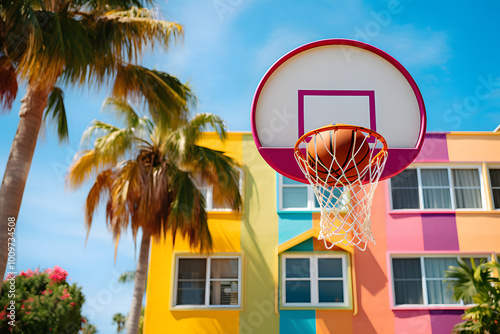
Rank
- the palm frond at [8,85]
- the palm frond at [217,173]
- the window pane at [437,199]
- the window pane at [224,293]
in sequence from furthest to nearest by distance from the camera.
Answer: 1. the window pane at [437,199]
2. the window pane at [224,293]
3. the palm frond at [217,173]
4. the palm frond at [8,85]

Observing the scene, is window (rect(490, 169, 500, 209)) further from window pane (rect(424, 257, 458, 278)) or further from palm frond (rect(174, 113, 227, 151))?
palm frond (rect(174, 113, 227, 151))

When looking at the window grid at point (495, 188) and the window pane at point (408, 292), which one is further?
the window grid at point (495, 188)

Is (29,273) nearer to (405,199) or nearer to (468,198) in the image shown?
(405,199)

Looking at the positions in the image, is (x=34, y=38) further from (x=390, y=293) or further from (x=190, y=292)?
(x=390, y=293)

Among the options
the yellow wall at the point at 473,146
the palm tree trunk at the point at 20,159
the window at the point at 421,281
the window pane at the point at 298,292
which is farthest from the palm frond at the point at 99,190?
the yellow wall at the point at 473,146

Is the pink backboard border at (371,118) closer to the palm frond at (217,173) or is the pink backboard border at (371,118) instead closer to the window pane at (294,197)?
the palm frond at (217,173)

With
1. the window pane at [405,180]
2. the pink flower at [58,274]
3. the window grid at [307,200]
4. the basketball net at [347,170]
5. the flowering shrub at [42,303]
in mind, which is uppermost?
the window pane at [405,180]

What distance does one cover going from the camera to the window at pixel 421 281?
14492mm

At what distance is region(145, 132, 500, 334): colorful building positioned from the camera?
14227mm

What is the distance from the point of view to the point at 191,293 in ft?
48.2

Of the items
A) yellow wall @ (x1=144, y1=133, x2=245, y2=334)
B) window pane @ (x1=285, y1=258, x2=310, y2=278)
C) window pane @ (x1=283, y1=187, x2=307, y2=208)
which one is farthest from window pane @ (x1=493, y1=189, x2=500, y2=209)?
yellow wall @ (x1=144, y1=133, x2=245, y2=334)

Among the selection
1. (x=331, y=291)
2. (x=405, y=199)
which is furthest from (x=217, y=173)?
(x=405, y=199)

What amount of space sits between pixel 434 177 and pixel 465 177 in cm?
105

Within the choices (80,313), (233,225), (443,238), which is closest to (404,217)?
(443,238)
